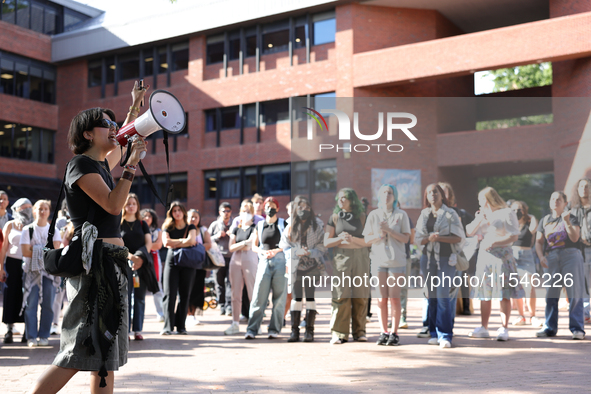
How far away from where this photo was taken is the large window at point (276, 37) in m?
28.0

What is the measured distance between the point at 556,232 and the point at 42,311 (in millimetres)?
7247

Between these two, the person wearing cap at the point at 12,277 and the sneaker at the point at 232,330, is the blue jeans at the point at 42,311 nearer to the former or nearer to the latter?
the person wearing cap at the point at 12,277

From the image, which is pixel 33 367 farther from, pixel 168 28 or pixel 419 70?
pixel 168 28

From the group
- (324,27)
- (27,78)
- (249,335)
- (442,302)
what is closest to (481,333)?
(442,302)

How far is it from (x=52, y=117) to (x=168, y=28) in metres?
9.25

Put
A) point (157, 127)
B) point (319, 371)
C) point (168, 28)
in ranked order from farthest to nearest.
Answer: point (168, 28) < point (319, 371) < point (157, 127)

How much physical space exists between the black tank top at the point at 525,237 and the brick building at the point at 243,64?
38.3 ft

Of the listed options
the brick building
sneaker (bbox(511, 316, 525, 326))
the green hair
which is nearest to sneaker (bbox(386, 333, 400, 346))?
the green hair

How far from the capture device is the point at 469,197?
8836mm

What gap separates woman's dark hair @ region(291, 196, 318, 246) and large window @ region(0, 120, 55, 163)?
28.4 metres

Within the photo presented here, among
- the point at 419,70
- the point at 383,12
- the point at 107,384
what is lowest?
the point at 107,384

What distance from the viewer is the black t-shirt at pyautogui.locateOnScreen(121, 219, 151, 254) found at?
355 inches

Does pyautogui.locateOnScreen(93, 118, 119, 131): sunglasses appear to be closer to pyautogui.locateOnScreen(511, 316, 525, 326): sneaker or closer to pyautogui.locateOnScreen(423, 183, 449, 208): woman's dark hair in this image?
pyautogui.locateOnScreen(423, 183, 449, 208): woman's dark hair

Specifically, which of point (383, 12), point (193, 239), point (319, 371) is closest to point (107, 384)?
point (319, 371)
